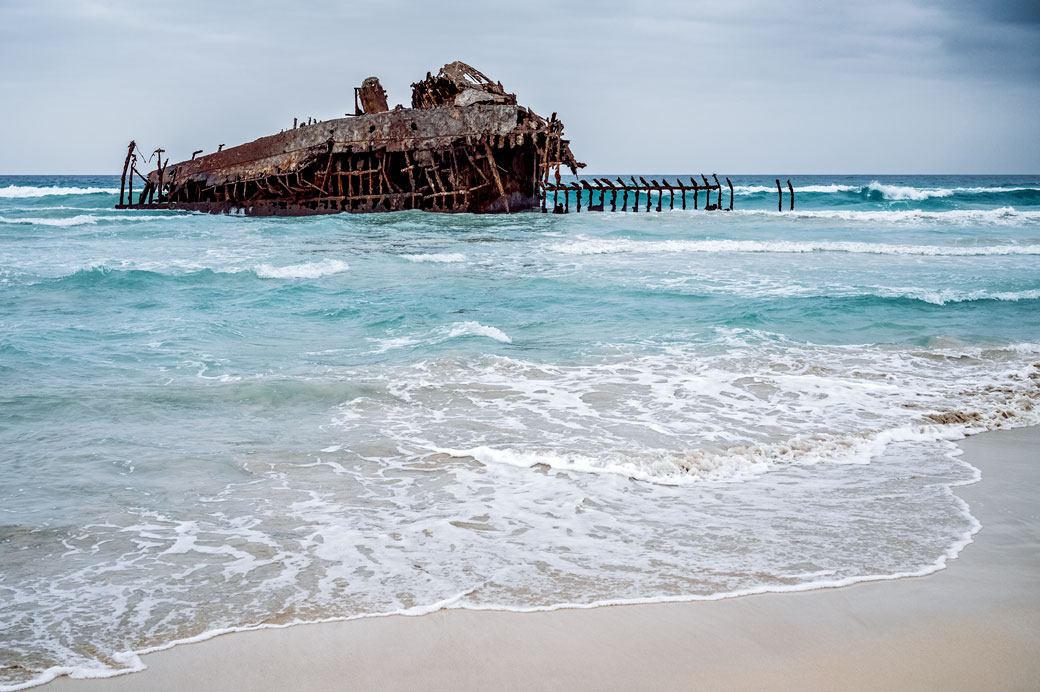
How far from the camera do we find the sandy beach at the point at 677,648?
10.00 ft

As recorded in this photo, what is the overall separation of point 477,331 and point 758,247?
536 inches

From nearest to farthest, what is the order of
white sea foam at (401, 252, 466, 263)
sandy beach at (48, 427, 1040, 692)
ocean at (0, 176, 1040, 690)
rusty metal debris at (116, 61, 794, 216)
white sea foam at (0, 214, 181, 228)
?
sandy beach at (48, 427, 1040, 692) < ocean at (0, 176, 1040, 690) < white sea foam at (401, 252, 466, 263) < rusty metal debris at (116, 61, 794, 216) < white sea foam at (0, 214, 181, 228)

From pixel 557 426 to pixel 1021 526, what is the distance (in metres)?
3.08

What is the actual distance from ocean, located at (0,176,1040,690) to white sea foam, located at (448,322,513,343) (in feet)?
0.29

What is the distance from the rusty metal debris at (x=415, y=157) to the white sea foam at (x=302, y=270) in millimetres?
11709

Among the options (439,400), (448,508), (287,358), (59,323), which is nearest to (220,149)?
(59,323)

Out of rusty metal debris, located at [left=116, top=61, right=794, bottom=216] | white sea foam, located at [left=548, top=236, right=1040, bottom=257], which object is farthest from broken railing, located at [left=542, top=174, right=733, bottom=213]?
white sea foam, located at [left=548, top=236, right=1040, bottom=257]

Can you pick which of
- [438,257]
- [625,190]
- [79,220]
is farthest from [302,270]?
[625,190]

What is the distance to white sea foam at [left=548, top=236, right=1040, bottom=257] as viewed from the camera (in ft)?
67.9

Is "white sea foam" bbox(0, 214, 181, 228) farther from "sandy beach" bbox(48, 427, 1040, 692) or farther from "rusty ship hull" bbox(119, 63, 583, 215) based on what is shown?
A: "sandy beach" bbox(48, 427, 1040, 692)

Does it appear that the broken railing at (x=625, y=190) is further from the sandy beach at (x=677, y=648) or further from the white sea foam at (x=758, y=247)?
the sandy beach at (x=677, y=648)

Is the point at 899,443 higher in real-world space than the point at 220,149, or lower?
lower

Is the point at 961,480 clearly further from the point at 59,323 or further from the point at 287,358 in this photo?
the point at 59,323

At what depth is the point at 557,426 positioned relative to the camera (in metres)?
6.32
